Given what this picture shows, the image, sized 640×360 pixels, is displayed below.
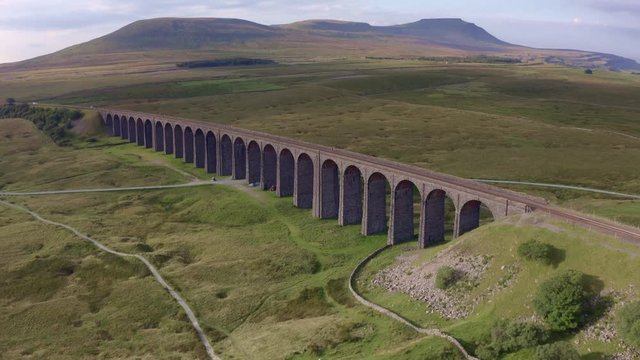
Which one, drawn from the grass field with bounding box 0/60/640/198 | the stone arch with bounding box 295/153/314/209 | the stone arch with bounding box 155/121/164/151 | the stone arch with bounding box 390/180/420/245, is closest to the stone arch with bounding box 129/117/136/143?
the stone arch with bounding box 155/121/164/151

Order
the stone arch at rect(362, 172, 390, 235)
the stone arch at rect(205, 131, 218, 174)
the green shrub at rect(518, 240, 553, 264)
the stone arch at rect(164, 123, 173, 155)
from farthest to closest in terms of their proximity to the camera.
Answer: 1. the stone arch at rect(164, 123, 173, 155)
2. the stone arch at rect(205, 131, 218, 174)
3. the stone arch at rect(362, 172, 390, 235)
4. the green shrub at rect(518, 240, 553, 264)

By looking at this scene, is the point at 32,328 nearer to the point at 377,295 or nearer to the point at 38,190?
the point at 377,295

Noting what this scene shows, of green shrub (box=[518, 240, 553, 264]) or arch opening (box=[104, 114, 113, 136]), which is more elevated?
green shrub (box=[518, 240, 553, 264])

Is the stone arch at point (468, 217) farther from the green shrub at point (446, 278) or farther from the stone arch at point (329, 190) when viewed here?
the stone arch at point (329, 190)

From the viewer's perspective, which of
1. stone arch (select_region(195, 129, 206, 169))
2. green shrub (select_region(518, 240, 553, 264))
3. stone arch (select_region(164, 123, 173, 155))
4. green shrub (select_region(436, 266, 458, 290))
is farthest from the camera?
stone arch (select_region(164, 123, 173, 155))

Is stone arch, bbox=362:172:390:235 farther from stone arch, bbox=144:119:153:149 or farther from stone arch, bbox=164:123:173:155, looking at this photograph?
stone arch, bbox=144:119:153:149

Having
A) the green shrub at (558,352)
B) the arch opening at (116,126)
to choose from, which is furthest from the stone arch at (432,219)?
the arch opening at (116,126)
